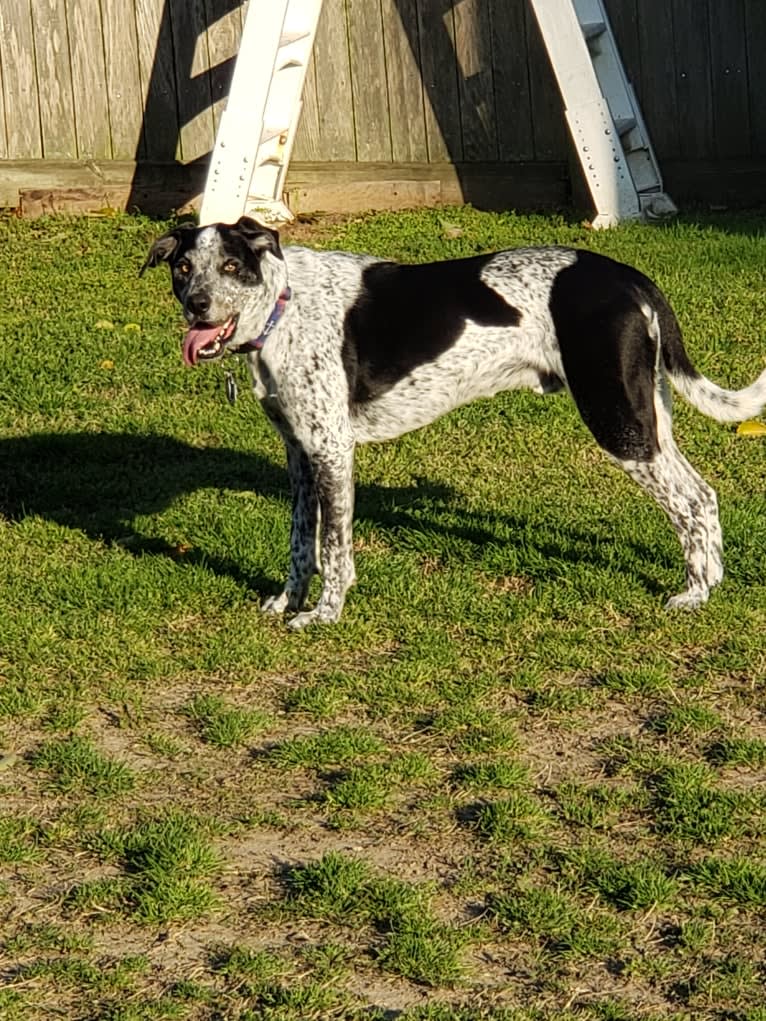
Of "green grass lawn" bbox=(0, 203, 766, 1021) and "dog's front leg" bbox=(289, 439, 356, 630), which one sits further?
"dog's front leg" bbox=(289, 439, 356, 630)

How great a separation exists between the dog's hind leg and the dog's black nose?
1657 millimetres

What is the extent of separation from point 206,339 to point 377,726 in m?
1.64

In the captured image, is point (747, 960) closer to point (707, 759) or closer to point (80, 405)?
point (707, 759)

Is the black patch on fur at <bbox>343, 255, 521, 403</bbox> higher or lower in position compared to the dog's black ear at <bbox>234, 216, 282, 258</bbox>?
lower

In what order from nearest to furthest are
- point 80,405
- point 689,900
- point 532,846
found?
point 689,900 → point 532,846 → point 80,405

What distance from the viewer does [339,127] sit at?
38.9 feet

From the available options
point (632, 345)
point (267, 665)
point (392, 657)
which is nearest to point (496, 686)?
point (392, 657)

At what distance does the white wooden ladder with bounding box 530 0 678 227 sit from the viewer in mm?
11016

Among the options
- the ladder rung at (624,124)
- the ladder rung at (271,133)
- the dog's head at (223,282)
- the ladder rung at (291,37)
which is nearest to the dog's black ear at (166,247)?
the dog's head at (223,282)

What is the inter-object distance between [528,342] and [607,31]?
5742 millimetres

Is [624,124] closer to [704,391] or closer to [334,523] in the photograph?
[704,391]

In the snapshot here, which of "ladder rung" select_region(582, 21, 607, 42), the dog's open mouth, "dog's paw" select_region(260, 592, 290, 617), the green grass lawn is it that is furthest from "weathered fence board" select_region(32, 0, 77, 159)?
"dog's paw" select_region(260, 592, 290, 617)

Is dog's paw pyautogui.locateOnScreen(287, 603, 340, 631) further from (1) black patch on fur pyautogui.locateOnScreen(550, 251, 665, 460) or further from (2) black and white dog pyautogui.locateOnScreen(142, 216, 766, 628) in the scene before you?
(1) black patch on fur pyautogui.locateOnScreen(550, 251, 665, 460)

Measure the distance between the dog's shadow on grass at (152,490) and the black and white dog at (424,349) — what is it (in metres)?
0.56
